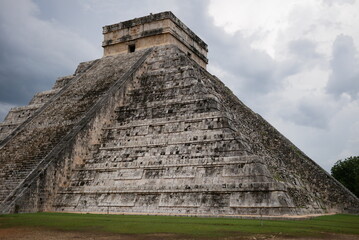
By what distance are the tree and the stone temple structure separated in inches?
248

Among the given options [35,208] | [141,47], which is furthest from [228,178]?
[141,47]

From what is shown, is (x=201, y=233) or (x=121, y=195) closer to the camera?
(x=201, y=233)

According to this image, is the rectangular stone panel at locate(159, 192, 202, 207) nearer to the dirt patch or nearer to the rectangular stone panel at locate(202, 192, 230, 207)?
the rectangular stone panel at locate(202, 192, 230, 207)

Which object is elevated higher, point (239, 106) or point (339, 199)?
point (239, 106)

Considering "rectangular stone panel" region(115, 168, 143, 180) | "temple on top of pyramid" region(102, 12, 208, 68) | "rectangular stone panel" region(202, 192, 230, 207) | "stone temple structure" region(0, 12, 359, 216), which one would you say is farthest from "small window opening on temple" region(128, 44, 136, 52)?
"rectangular stone panel" region(202, 192, 230, 207)

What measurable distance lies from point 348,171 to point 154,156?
14.5 metres

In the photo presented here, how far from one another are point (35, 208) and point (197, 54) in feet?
41.8

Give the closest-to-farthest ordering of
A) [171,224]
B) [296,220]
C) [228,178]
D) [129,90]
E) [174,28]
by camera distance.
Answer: [171,224] < [296,220] < [228,178] < [129,90] < [174,28]

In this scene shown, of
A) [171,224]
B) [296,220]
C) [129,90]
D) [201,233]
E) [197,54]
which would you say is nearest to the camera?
[201,233]

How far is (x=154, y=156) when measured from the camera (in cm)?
1138

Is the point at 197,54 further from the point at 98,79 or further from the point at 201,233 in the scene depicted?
the point at 201,233

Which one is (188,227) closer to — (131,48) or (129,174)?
(129,174)

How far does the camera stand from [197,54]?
68.3 feet

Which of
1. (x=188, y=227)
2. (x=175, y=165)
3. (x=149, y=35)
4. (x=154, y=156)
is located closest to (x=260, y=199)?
(x=175, y=165)
